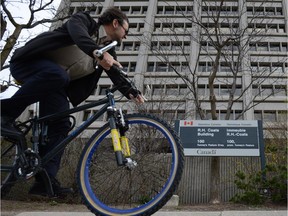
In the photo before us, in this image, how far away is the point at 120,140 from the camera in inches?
82.3

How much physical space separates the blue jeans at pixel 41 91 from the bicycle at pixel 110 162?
0.08 metres

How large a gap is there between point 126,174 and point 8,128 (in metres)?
0.88

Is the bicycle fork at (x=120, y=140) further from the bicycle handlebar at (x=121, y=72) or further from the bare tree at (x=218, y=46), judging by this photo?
the bare tree at (x=218, y=46)

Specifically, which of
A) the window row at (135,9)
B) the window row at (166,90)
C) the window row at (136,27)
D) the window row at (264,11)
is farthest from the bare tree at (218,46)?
the window row at (135,9)

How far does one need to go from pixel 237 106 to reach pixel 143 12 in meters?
15.6

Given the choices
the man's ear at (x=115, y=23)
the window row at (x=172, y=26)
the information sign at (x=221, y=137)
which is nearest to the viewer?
the man's ear at (x=115, y=23)

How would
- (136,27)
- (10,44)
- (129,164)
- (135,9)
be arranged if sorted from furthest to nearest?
1. (135,9)
2. (136,27)
3. (10,44)
4. (129,164)

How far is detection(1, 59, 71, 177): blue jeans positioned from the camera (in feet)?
6.95

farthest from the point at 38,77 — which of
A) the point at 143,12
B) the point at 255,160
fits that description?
the point at 143,12

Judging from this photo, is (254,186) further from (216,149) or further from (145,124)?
(145,124)

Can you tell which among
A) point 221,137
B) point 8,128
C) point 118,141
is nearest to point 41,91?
point 8,128

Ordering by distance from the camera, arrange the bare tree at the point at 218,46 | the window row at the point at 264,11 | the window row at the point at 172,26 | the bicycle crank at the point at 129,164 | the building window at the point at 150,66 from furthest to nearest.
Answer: the building window at the point at 150,66, the window row at the point at 264,11, the window row at the point at 172,26, the bare tree at the point at 218,46, the bicycle crank at the point at 129,164

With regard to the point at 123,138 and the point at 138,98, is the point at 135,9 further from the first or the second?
the point at 123,138

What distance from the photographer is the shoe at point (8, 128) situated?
2.13 m
